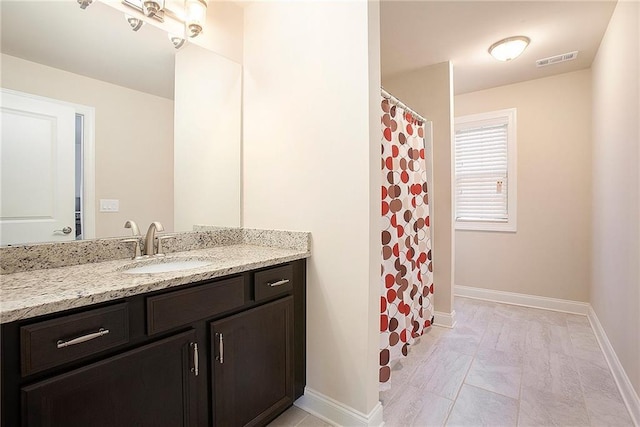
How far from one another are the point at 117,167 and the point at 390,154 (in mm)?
1565

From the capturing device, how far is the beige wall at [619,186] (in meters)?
1.70

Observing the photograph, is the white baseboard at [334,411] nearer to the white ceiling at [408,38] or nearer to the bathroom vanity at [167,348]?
the bathroom vanity at [167,348]

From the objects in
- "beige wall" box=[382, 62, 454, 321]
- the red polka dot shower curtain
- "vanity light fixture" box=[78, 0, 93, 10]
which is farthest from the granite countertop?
"beige wall" box=[382, 62, 454, 321]

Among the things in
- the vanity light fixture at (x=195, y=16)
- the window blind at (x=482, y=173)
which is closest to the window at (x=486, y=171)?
the window blind at (x=482, y=173)

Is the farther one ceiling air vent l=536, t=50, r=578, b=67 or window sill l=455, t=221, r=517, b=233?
window sill l=455, t=221, r=517, b=233

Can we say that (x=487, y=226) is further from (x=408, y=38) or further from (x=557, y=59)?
(x=408, y=38)

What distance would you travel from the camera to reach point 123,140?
60.1 inches

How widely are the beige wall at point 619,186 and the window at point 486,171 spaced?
768 mm

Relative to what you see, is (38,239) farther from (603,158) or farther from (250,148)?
(603,158)

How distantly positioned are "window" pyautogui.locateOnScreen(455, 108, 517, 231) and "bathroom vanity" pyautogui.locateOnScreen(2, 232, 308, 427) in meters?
2.78

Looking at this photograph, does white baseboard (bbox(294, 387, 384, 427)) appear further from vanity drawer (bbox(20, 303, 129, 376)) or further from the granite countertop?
vanity drawer (bbox(20, 303, 129, 376))

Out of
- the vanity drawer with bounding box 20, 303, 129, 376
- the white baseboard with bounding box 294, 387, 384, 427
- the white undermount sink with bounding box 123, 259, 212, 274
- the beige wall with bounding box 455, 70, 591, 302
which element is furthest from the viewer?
the beige wall with bounding box 455, 70, 591, 302

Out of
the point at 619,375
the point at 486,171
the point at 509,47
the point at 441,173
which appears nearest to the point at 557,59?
the point at 509,47

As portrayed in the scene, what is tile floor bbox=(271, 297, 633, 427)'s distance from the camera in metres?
1.60
